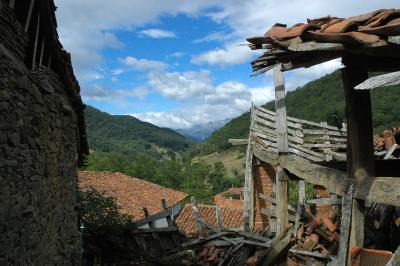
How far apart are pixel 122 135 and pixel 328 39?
127 meters

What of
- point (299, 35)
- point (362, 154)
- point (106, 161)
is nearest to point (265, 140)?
point (362, 154)

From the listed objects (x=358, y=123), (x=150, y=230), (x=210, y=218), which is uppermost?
(x=358, y=123)

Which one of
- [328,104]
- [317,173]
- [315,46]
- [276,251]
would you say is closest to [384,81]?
[315,46]

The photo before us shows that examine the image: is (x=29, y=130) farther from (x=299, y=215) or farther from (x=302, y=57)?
(x=299, y=215)

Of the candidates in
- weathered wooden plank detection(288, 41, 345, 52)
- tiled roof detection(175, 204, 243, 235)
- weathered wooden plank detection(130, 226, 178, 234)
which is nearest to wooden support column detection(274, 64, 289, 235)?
weathered wooden plank detection(288, 41, 345, 52)

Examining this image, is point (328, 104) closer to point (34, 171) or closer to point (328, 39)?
point (34, 171)

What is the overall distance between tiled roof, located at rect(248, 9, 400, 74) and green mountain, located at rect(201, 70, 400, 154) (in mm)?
29455

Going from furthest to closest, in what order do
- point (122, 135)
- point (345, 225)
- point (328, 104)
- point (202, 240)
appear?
point (122, 135) < point (328, 104) < point (202, 240) < point (345, 225)

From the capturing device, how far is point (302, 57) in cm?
428

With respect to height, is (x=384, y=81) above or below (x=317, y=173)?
above

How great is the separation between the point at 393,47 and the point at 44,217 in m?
4.16

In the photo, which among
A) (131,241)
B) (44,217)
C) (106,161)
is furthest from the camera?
(106,161)

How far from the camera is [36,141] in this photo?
4938mm

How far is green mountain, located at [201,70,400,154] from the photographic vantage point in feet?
116
